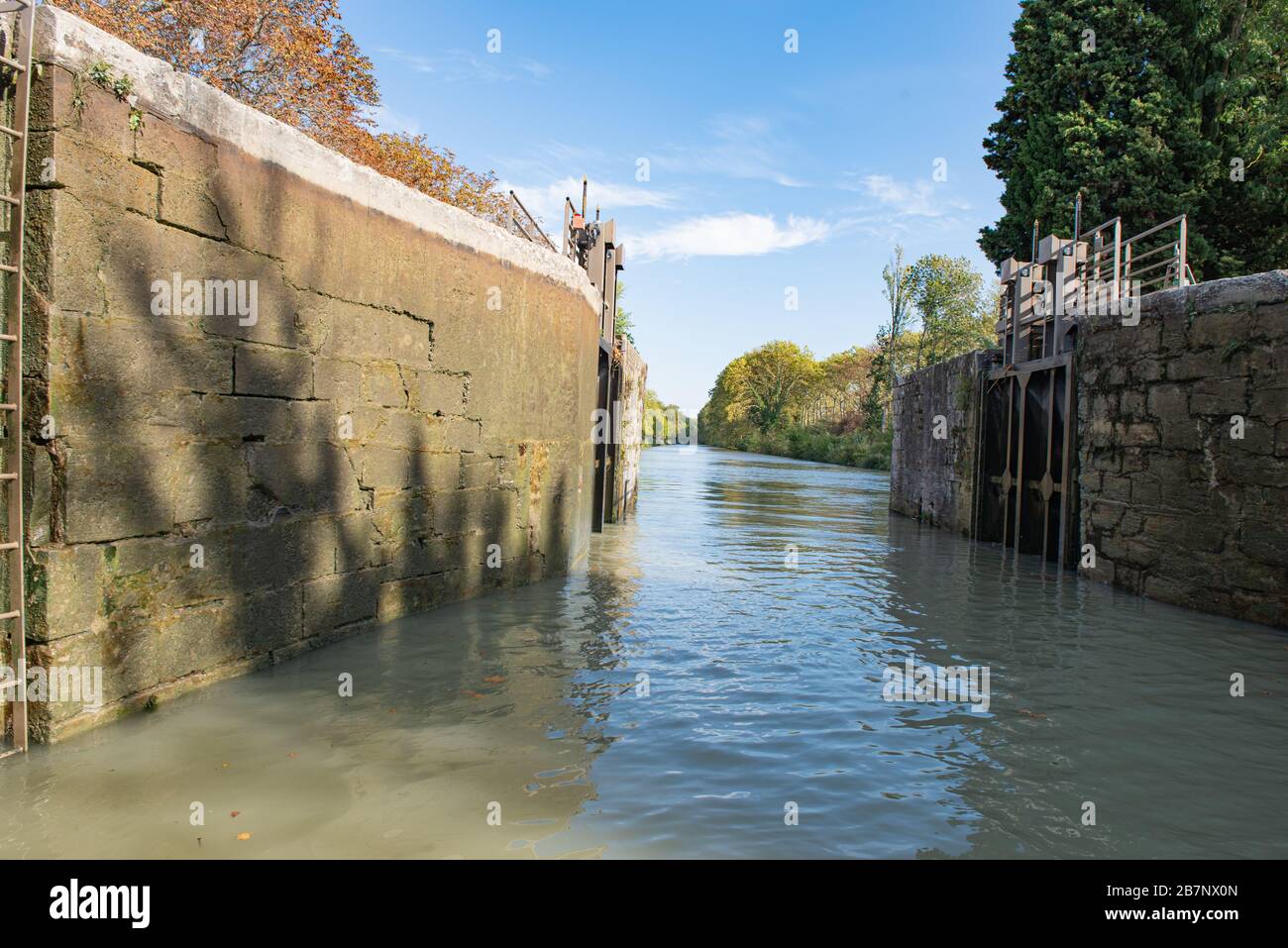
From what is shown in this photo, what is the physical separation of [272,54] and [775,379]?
80806mm

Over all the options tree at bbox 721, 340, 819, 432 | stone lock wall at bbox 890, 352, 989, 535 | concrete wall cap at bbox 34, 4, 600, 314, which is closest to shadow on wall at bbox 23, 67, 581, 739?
concrete wall cap at bbox 34, 4, 600, 314

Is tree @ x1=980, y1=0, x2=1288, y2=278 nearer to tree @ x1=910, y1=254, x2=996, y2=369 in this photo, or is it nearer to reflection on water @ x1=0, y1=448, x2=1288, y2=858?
reflection on water @ x1=0, y1=448, x2=1288, y2=858

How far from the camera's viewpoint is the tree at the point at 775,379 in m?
93.9

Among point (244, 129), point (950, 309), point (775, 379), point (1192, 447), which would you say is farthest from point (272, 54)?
point (775, 379)

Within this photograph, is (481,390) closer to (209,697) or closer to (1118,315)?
(209,697)

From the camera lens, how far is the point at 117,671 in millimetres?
4500

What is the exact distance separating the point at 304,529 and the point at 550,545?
393cm

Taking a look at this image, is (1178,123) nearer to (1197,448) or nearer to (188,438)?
(1197,448)

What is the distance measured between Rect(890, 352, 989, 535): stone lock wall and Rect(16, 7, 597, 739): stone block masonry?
1101cm

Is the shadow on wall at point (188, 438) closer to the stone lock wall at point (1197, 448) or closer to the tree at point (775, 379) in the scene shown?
the stone lock wall at point (1197, 448)

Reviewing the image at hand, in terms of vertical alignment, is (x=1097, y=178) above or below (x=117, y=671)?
above

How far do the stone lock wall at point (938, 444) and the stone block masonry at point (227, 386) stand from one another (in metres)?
11.0

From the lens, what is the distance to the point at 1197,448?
8953mm
